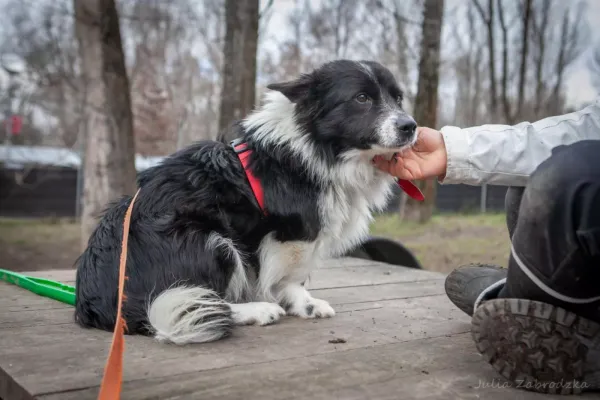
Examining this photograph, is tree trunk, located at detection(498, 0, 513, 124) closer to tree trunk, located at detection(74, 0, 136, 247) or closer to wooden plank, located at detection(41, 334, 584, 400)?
tree trunk, located at detection(74, 0, 136, 247)

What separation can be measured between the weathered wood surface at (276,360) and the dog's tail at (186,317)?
4cm

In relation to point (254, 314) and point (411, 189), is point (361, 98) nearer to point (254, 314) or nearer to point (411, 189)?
point (411, 189)

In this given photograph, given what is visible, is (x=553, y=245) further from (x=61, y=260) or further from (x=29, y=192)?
(x=29, y=192)

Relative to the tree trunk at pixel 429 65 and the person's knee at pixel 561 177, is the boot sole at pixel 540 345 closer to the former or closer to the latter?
the person's knee at pixel 561 177

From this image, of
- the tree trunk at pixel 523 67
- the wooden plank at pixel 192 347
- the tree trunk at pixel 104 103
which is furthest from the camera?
the tree trunk at pixel 523 67

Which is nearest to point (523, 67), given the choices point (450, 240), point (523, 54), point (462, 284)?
point (523, 54)

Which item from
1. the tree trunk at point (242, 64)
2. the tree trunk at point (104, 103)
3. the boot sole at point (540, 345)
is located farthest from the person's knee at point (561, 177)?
the tree trunk at point (242, 64)

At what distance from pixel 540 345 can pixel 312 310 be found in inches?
50.4

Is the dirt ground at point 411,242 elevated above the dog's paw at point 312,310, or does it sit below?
below

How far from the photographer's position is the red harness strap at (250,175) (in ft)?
8.60

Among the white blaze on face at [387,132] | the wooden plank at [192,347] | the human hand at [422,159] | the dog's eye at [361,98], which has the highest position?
the dog's eye at [361,98]

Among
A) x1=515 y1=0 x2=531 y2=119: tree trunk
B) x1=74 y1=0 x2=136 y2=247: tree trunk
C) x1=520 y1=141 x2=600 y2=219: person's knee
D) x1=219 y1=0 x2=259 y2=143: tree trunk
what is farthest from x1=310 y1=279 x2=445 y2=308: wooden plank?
x1=515 y1=0 x2=531 y2=119: tree trunk

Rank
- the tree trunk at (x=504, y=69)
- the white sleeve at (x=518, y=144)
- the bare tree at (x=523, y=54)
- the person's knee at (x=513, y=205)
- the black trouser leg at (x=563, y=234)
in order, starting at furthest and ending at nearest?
1. the tree trunk at (x=504, y=69)
2. the bare tree at (x=523, y=54)
3. the person's knee at (x=513, y=205)
4. the white sleeve at (x=518, y=144)
5. the black trouser leg at (x=563, y=234)

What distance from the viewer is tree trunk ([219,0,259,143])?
6930 millimetres
